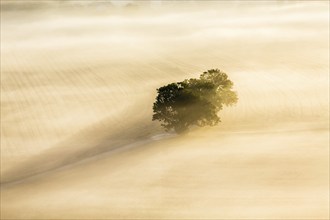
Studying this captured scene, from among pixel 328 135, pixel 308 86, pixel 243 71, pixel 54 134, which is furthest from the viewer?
pixel 243 71

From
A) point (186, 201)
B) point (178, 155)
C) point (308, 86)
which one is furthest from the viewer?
point (308, 86)

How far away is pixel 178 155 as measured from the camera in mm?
36656

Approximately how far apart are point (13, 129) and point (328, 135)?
24229 millimetres

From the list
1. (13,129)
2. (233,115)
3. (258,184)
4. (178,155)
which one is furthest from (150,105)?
(258,184)

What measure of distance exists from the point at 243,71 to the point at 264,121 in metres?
28.5

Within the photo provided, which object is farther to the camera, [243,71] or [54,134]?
[243,71]

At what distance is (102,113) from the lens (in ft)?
170

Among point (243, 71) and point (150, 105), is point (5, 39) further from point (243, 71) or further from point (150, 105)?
point (150, 105)

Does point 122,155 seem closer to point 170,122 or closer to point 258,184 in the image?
point 170,122

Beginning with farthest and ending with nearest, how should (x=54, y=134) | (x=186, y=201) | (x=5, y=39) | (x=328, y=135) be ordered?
(x=5, y=39) < (x=54, y=134) < (x=328, y=135) < (x=186, y=201)

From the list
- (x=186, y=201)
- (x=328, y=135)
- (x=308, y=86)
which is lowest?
(x=186, y=201)

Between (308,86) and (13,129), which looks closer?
(13,129)

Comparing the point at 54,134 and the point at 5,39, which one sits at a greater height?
the point at 5,39

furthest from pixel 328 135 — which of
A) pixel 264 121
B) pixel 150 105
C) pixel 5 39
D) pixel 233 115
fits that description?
pixel 5 39
